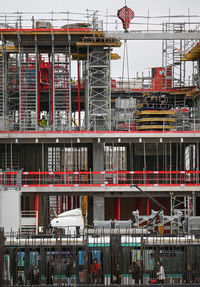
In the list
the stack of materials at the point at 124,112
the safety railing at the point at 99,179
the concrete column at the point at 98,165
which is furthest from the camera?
the stack of materials at the point at 124,112

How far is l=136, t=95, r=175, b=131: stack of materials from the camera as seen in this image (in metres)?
46.8

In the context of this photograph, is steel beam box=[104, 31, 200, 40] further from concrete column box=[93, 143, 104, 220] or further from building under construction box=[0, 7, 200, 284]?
concrete column box=[93, 143, 104, 220]

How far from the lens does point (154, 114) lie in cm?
4762

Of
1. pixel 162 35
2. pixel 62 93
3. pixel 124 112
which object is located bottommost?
pixel 124 112

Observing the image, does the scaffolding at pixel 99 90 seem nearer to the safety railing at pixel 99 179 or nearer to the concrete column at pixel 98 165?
the concrete column at pixel 98 165

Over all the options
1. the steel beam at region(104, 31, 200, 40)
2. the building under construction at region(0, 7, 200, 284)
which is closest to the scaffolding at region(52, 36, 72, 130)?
the building under construction at region(0, 7, 200, 284)

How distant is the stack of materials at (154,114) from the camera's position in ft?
154

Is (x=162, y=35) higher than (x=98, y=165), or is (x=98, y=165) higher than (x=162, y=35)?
(x=162, y=35)

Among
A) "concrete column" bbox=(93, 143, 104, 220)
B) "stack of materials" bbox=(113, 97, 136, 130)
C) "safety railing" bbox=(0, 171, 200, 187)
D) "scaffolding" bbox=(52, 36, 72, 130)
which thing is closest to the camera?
"safety railing" bbox=(0, 171, 200, 187)

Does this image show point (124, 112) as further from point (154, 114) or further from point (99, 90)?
point (99, 90)

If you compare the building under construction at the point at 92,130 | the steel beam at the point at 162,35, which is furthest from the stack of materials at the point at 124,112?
the steel beam at the point at 162,35

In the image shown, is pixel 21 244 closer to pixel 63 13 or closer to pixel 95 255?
pixel 95 255

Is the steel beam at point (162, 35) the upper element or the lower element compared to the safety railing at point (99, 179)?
upper

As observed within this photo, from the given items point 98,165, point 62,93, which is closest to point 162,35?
point 62,93
